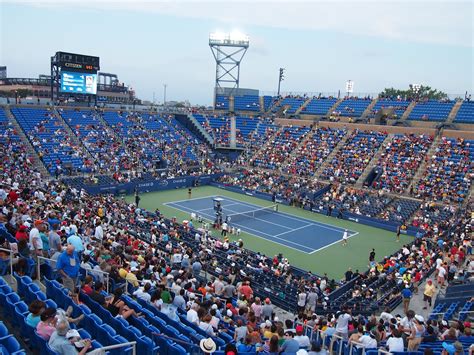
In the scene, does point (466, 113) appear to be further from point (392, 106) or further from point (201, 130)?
point (201, 130)

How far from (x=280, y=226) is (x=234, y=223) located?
3.59m

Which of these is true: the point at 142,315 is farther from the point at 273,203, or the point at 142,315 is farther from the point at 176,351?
the point at 273,203

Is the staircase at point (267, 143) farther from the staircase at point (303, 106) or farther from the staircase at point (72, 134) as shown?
the staircase at point (72, 134)

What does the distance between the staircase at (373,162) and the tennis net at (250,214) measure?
9.42 metres

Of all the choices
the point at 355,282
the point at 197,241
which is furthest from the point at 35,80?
the point at 355,282

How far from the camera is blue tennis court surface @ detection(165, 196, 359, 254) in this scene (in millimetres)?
27641

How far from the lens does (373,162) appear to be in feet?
134

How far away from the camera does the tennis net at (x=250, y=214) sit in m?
31.9

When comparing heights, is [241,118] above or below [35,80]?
below

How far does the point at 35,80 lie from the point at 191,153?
41.1 meters

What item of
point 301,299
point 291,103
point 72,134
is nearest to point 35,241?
point 301,299

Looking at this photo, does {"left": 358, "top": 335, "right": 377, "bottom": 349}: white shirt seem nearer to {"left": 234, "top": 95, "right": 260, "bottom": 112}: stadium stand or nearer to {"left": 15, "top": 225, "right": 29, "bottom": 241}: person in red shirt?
{"left": 15, "top": 225, "right": 29, "bottom": 241}: person in red shirt

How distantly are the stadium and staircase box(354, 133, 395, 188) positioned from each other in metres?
0.15

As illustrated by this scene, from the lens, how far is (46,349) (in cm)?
668
